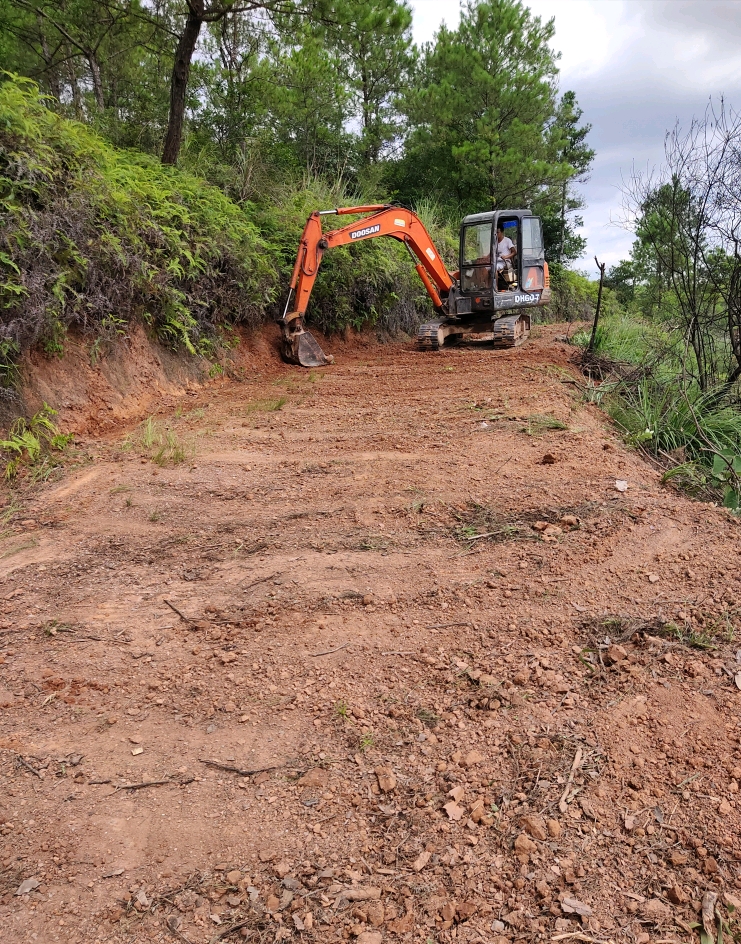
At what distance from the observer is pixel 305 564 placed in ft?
11.9

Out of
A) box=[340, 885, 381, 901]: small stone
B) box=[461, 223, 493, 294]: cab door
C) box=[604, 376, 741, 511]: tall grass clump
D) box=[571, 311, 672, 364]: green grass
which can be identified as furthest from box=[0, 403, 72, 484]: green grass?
box=[461, 223, 493, 294]: cab door

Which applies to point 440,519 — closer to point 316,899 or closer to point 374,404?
point 316,899

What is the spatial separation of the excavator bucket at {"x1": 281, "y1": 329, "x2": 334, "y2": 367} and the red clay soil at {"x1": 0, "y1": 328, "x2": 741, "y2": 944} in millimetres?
4187

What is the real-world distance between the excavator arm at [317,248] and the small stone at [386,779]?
7014 mm

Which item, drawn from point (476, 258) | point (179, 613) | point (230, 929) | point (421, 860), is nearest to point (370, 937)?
point (421, 860)

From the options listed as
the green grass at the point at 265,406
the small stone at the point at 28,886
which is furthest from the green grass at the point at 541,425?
the small stone at the point at 28,886

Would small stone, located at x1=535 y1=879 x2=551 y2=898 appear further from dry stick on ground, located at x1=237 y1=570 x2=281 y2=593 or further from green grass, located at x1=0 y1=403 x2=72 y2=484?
green grass, located at x1=0 y1=403 x2=72 y2=484

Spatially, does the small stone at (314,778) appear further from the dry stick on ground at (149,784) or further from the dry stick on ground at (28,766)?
the dry stick on ground at (28,766)

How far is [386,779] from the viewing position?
2.33m

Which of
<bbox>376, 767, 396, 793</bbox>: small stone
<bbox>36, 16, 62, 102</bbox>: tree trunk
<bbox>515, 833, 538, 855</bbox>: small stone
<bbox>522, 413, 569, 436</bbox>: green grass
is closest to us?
<bbox>515, 833, 538, 855</bbox>: small stone

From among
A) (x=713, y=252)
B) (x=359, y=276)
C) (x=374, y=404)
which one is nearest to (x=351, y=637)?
(x=374, y=404)

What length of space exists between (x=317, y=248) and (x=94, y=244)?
3.43 meters

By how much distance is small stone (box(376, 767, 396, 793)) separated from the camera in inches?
90.7

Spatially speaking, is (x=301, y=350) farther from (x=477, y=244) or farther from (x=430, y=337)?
(x=477, y=244)
